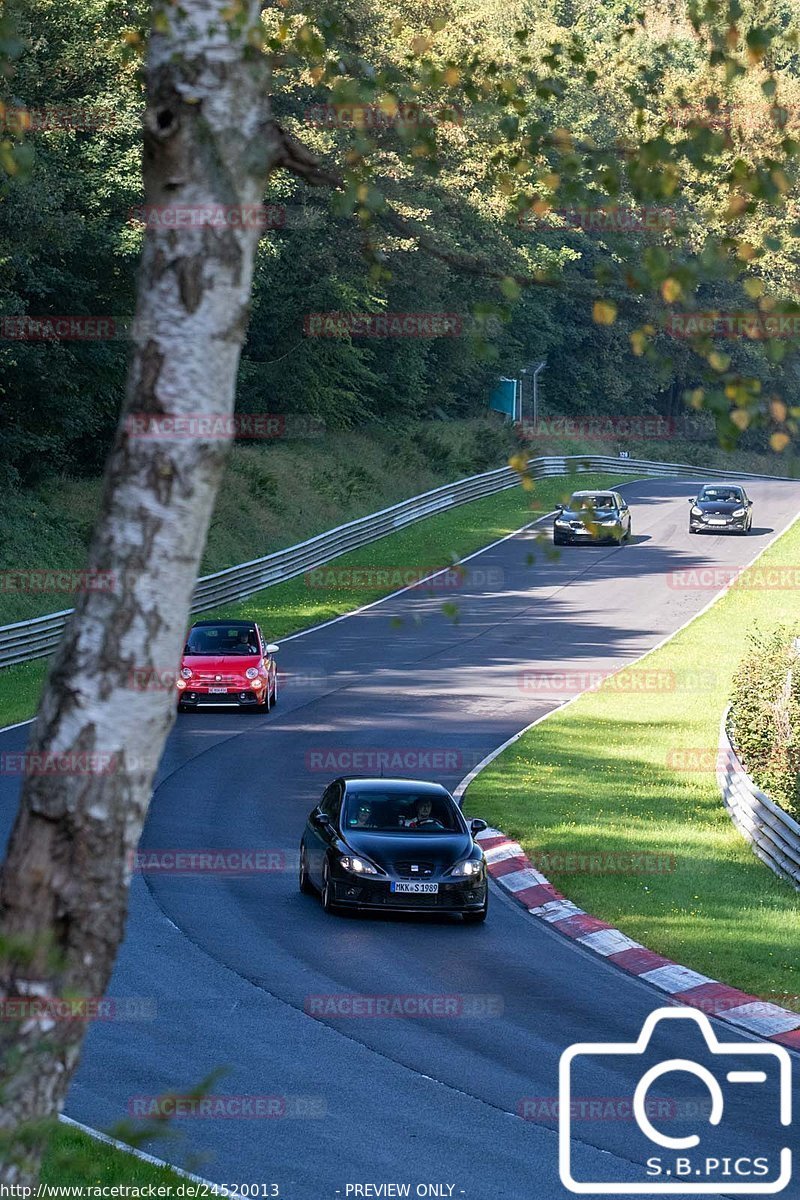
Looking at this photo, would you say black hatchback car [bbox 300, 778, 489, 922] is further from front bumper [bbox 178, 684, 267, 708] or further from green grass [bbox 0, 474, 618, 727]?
Answer: front bumper [bbox 178, 684, 267, 708]

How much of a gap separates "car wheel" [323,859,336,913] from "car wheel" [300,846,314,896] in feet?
2.31

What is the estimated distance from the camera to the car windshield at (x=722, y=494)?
187ft

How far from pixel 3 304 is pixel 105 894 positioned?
34.0 meters

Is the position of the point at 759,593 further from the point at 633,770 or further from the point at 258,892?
the point at 258,892

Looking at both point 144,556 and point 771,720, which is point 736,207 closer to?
point 144,556

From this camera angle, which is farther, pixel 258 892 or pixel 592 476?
pixel 592 476

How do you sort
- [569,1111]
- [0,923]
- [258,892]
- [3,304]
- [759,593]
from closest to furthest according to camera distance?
[0,923]
[569,1111]
[258,892]
[3,304]
[759,593]

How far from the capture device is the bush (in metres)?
21.0

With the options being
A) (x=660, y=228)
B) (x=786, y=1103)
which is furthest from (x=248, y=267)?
(x=786, y=1103)

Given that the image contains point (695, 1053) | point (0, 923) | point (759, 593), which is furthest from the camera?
point (759, 593)

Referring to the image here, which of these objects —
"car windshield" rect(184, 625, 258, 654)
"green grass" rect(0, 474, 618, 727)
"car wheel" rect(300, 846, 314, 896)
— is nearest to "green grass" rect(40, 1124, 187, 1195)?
"car wheel" rect(300, 846, 314, 896)

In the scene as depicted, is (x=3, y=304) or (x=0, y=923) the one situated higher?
(x=3, y=304)

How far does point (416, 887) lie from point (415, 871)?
0.19 m

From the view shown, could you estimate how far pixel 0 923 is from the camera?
437 cm
